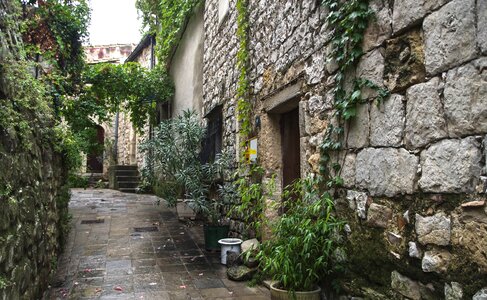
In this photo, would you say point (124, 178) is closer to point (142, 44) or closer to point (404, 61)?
point (142, 44)

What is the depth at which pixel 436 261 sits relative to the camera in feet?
6.20

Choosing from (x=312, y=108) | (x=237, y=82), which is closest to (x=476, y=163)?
(x=312, y=108)

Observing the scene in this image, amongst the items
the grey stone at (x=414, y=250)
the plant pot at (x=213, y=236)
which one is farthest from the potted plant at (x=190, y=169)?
the grey stone at (x=414, y=250)

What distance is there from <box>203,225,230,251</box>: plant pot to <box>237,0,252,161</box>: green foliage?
3.13 feet

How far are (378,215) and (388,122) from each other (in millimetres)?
565

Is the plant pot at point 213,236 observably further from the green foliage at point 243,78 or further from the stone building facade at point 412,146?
the stone building facade at point 412,146

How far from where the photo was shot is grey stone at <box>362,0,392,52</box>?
227cm

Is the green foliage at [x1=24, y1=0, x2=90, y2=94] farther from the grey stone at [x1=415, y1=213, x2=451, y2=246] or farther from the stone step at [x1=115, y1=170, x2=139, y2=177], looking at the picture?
the stone step at [x1=115, y1=170, x2=139, y2=177]

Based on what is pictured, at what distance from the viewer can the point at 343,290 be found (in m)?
2.67

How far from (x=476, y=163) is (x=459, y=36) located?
0.58 metres

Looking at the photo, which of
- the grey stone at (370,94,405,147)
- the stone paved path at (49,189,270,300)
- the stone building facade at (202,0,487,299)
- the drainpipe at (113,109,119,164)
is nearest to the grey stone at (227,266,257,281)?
the stone paved path at (49,189,270,300)

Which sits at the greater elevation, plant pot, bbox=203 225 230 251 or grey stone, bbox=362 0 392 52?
grey stone, bbox=362 0 392 52

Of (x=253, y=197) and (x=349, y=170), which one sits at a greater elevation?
(x=349, y=170)

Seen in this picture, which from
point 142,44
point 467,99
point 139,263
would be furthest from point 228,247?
point 142,44
